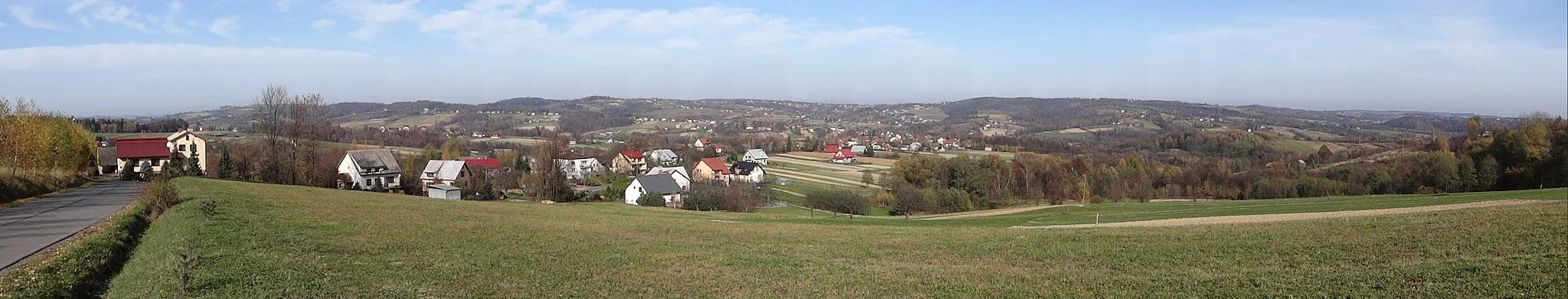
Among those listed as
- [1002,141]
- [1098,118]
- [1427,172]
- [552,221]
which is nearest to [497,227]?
[552,221]

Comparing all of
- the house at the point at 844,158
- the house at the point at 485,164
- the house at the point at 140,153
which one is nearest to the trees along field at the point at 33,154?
the house at the point at 140,153

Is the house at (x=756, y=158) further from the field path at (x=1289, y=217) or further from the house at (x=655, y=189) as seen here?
the field path at (x=1289, y=217)

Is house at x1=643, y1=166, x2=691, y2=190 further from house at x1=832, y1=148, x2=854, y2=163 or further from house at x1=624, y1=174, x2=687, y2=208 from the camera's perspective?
house at x1=832, y1=148, x2=854, y2=163

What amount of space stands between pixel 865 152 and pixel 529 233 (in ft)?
301

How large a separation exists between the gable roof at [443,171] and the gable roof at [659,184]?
18.0m

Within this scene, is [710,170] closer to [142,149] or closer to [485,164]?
[485,164]

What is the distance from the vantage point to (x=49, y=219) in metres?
22.0

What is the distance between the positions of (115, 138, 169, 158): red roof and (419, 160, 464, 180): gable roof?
20.0 meters

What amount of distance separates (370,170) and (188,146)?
18.5 meters

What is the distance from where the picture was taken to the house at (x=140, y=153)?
61906mm

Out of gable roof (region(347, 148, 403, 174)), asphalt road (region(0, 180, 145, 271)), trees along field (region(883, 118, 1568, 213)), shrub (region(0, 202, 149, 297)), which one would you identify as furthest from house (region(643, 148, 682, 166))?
shrub (region(0, 202, 149, 297))

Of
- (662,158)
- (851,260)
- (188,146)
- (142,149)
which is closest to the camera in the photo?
(851,260)

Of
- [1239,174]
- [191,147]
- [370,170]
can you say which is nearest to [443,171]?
[370,170]

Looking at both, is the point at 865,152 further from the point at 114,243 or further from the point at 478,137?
the point at 114,243
